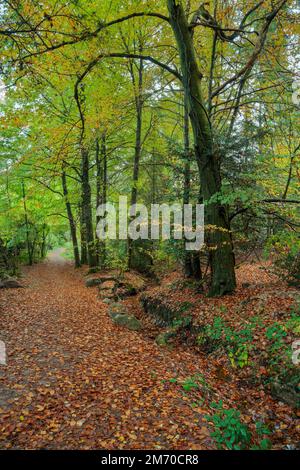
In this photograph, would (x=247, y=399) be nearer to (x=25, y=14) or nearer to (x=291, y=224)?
(x=291, y=224)

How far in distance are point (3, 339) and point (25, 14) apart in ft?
20.9

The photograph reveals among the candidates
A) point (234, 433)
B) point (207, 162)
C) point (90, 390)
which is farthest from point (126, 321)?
point (207, 162)

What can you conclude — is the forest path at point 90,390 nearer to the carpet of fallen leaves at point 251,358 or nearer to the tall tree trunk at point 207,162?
the carpet of fallen leaves at point 251,358

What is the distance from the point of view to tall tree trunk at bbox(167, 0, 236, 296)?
6.75 meters

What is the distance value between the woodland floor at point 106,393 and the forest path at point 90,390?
12mm

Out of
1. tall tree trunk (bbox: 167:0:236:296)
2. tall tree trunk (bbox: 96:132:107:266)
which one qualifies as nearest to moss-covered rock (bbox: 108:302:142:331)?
tall tree trunk (bbox: 167:0:236:296)

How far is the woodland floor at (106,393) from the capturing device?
3301 mm

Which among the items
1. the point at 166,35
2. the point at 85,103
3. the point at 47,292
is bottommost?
the point at 47,292

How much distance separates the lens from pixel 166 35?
938cm

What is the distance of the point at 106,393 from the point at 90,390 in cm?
27

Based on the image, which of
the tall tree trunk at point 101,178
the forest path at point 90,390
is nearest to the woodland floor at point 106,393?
the forest path at point 90,390

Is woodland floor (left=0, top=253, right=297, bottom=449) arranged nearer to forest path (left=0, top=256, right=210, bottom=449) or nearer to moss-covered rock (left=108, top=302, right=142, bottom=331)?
forest path (left=0, top=256, right=210, bottom=449)

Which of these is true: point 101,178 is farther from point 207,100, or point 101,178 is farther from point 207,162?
point 207,162
